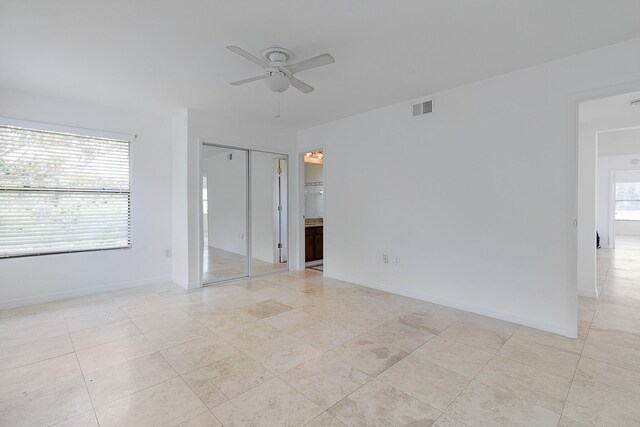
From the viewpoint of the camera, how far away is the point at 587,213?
3.99 metres

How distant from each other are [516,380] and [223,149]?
4542mm

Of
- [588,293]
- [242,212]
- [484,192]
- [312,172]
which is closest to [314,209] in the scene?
[312,172]

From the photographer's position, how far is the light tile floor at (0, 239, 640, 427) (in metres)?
1.76

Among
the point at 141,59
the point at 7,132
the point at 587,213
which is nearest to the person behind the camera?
the point at 141,59

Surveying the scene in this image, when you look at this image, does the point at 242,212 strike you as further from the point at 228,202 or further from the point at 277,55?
the point at 277,55

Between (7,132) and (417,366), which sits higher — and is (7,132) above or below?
above

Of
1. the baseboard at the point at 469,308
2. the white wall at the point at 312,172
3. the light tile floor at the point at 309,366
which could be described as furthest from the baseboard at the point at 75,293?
the white wall at the point at 312,172

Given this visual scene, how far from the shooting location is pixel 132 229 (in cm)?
438

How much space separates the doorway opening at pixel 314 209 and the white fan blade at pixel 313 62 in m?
3.62

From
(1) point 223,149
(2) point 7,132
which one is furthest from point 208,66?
(2) point 7,132

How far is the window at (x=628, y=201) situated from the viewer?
10.1 meters

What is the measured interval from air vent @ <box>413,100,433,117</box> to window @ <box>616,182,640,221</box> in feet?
37.0

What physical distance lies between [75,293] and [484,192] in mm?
5306

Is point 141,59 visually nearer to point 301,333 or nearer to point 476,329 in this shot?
point 301,333
